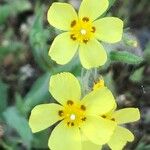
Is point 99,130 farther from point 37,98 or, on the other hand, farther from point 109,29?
point 37,98

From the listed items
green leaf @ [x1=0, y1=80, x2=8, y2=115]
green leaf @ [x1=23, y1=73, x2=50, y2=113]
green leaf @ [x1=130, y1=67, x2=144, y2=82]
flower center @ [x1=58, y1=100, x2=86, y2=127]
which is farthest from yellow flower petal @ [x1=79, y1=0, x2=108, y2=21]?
green leaf @ [x1=0, y1=80, x2=8, y2=115]

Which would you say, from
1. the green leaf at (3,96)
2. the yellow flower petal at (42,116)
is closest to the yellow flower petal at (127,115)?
the yellow flower petal at (42,116)

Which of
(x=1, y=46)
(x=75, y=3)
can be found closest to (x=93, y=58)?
(x=1, y=46)

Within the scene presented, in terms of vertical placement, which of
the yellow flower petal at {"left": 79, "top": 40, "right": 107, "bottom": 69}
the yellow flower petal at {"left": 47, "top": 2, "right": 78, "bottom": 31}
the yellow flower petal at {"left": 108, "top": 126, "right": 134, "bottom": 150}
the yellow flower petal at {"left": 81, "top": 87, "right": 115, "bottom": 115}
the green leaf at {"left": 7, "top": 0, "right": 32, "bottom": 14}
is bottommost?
the green leaf at {"left": 7, "top": 0, "right": 32, "bottom": 14}

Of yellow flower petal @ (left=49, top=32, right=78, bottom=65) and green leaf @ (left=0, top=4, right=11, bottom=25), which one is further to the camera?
green leaf @ (left=0, top=4, right=11, bottom=25)

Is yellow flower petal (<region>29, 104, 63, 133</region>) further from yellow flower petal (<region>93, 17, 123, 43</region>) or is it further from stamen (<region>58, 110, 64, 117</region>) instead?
yellow flower petal (<region>93, 17, 123, 43</region>)

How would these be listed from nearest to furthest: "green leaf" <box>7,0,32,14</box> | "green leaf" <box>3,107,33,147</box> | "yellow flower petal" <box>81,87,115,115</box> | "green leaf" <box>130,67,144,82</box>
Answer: "yellow flower petal" <box>81,87,115,115</box>, "green leaf" <box>3,107,33,147</box>, "green leaf" <box>130,67,144,82</box>, "green leaf" <box>7,0,32,14</box>

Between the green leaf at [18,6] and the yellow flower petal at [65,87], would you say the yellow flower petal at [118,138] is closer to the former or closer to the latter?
the yellow flower petal at [65,87]
